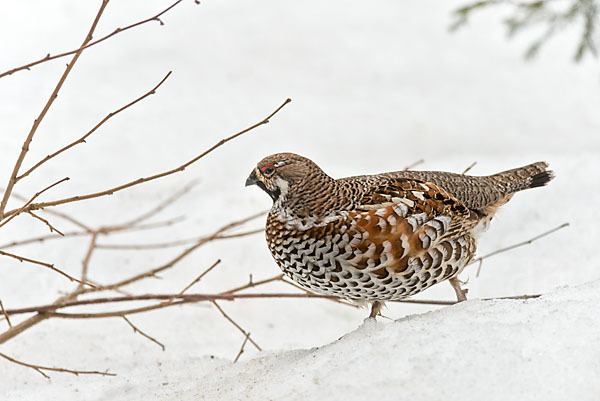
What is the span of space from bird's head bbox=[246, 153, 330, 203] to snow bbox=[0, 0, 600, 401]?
0.69 meters

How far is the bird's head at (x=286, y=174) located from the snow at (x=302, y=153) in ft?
2.26

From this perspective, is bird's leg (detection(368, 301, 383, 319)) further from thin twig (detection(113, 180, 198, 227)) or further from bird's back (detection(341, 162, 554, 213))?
thin twig (detection(113, 180, 198, 227))

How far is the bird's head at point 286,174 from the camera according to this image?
297cm

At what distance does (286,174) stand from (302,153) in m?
3.14

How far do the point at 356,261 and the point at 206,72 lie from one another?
15.0ft

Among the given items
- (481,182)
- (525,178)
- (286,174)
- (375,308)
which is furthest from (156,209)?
(525,178)

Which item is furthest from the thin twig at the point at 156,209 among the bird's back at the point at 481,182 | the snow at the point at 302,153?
the bird's back at the point at 481,182

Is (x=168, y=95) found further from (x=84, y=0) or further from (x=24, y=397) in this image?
(x=24, y=397)

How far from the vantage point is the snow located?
2424 mm

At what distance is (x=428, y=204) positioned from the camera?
3.08 m

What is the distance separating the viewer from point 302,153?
6.10 meters

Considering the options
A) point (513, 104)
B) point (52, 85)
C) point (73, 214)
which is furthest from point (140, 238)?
point (513, 104)

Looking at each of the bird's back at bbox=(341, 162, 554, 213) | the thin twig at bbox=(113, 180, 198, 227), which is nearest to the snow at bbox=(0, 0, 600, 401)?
the thin twig at bbox=(113, 180, 198, 227)

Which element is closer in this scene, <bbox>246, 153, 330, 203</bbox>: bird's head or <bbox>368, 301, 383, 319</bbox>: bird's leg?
<bbox>246, 153, 330, 203</bbox>: bird's head
